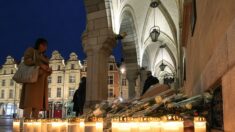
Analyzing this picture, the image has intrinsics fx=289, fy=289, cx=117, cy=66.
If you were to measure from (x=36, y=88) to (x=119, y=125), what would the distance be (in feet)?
9.48

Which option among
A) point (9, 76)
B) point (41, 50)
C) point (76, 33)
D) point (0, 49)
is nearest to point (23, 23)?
point (0, 49)

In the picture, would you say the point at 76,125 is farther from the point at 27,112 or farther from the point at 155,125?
the point at 27,112

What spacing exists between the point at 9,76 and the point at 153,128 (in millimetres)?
55088

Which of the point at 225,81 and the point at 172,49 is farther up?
the point at 172,49

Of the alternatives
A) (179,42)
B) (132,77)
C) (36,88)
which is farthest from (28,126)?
(132,77)

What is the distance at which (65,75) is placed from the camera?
160 ft

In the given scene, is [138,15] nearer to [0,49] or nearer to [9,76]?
[9,76]

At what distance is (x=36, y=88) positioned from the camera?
4000 millimetres

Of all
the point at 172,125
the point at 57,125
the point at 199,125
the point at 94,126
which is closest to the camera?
the point at 172,125

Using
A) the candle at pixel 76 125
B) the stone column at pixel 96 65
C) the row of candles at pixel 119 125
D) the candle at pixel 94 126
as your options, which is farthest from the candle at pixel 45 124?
the stone column at pixel 96 65

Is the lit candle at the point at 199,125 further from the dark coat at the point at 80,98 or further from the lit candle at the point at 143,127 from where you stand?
the dark coat at the point at 80,98

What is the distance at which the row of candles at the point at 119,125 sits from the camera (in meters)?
1.33

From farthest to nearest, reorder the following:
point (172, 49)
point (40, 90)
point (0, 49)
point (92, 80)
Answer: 1. point (0, 49)
2. point (172, 49)
3. point (92, 80)
4. point (40, 90)

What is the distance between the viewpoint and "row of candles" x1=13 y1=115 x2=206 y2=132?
1334 millimetres
